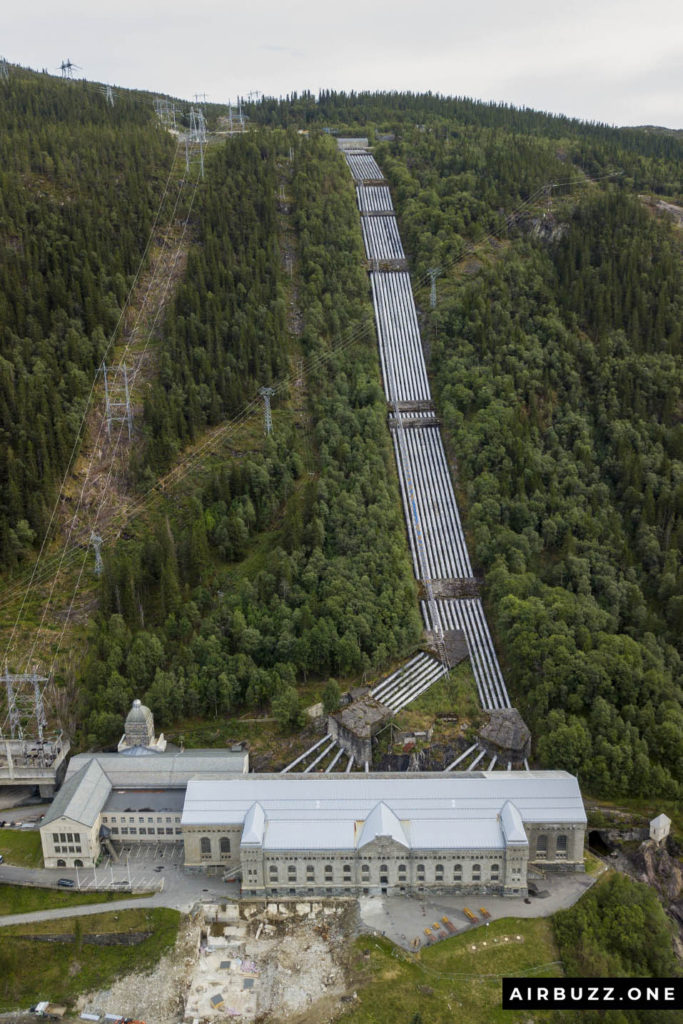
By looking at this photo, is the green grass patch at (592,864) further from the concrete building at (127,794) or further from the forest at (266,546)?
the concrete building at (127,794)

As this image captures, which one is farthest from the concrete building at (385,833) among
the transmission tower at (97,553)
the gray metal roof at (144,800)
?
the transmission tower at (97,553)

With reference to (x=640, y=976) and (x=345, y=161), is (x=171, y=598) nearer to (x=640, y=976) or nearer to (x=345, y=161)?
(x=640, y=976)

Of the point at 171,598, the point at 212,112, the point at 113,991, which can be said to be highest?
the point at 212,112

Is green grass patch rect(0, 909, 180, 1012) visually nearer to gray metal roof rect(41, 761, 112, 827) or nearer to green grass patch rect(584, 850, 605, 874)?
gray metal roof rect(41, 761, 112, 827)

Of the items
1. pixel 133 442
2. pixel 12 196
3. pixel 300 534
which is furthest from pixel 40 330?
pixel 300 534

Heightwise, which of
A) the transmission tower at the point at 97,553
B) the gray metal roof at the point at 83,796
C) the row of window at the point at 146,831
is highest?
the transmission tower at the point at 97,553

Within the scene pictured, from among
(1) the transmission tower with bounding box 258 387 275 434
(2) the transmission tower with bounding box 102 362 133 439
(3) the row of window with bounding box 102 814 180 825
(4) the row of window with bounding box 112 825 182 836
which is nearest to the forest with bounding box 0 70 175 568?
(2) the transmission tower with bounding box 102 362 133 439

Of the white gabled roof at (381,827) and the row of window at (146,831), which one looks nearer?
the white gabled roof at (381,827)
